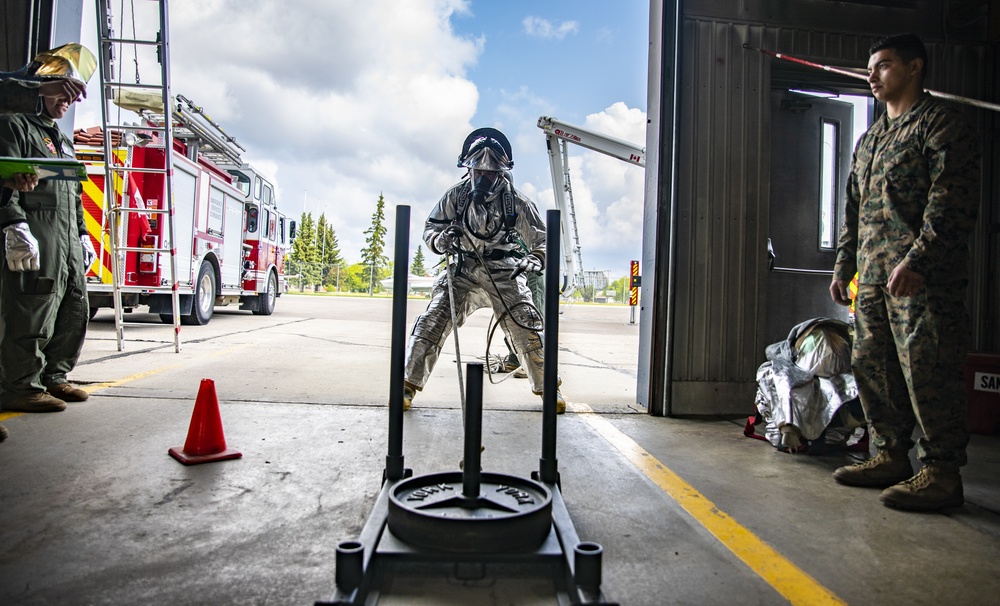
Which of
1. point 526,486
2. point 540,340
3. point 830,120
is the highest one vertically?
point 830,120

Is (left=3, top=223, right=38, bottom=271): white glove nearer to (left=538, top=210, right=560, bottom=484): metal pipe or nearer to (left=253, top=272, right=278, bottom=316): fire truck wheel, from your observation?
(left=538, top=210, right=560, bottom=484): metal pipe

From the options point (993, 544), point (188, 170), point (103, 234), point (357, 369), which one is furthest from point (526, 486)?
point (188, 170)

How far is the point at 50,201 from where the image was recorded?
3617mm

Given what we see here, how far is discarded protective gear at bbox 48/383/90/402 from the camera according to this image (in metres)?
3.90

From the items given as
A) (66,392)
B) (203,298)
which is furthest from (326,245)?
(66,392)

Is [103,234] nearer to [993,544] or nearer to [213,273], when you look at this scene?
[213,273]

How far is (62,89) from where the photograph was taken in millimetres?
3615

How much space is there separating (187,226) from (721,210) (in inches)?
333

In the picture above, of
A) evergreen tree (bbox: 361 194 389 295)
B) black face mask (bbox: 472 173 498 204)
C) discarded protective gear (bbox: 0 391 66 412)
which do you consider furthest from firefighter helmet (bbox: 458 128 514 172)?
evergreen tree (bbox: 361 194 389 295)

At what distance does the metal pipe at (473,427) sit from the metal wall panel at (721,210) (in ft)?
9.01

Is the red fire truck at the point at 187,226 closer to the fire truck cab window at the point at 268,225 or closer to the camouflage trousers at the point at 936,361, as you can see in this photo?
the fire truck cab window at the point at 268,225

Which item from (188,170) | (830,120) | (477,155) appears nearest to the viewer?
(477,155)

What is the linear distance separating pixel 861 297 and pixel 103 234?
9.17 m

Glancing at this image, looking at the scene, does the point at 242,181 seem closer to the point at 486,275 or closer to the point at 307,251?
the point at 486,275
